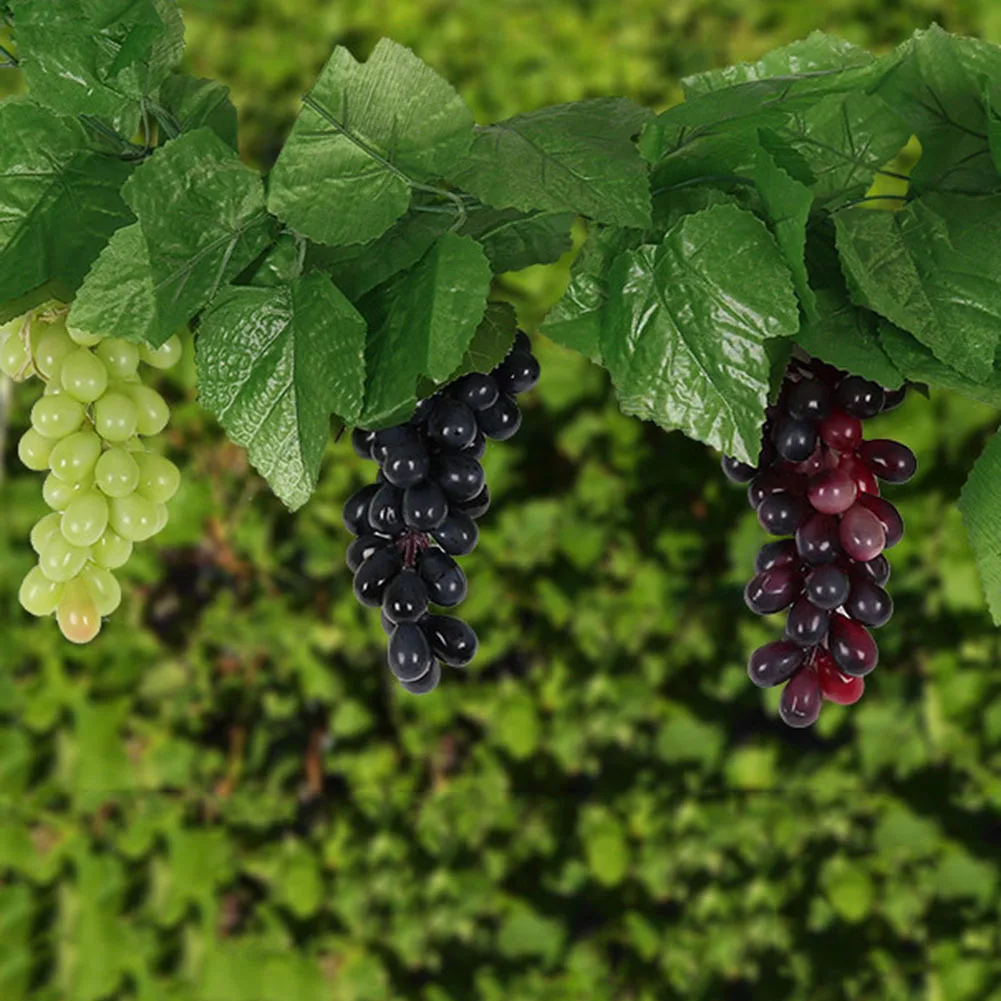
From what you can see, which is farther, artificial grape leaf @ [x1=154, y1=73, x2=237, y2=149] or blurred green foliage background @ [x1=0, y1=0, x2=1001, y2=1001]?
blurred green foliage background @ [x1=0, y1=0, x2=1001, y2=1001]

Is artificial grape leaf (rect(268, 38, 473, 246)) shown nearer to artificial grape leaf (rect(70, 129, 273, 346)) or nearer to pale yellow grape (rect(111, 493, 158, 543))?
artificial grape leaf (rect(70, 129, 273, 346))

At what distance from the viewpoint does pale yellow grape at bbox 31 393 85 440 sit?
1.46ft

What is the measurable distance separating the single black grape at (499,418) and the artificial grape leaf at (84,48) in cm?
17

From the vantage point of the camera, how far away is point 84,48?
1.25 ft

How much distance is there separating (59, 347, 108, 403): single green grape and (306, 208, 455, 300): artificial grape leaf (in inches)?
3.9

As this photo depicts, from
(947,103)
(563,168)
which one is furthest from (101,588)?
(947,103)

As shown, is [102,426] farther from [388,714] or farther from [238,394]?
[388,714]

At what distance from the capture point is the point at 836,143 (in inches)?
15.7

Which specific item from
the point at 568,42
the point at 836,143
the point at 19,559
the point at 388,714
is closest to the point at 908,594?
the point at 388,714

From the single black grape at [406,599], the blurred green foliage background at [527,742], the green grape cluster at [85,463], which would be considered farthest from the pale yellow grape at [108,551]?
the blurred green foliage background at [527,742]

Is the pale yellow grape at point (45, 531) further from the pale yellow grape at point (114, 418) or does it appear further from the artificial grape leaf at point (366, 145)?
the artificial grape leaf at point (366, 145)

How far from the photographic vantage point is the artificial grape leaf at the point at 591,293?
394 mm

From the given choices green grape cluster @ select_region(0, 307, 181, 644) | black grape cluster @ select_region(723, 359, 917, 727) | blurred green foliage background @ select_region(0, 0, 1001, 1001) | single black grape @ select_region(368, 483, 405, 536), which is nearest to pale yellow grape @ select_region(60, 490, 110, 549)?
green grape cluster @ select_region(0, 307, 181, 644)

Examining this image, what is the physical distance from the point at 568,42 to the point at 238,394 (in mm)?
1194
